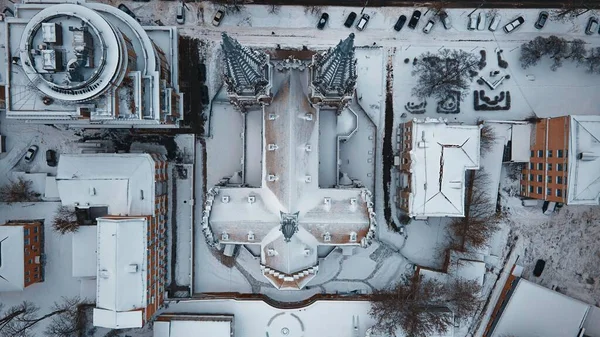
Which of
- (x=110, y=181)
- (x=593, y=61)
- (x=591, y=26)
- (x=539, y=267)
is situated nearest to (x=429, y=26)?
(x=591, y=26)

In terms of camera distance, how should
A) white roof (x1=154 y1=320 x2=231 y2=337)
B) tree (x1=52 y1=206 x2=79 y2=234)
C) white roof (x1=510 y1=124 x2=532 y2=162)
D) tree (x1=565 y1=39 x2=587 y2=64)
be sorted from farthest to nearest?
tree (x1=565 y1=39 x2=587 y2=64), white roof (x1=510 y1=124 x2=532 y2=162), tree (x1=52 y1=206 x2=79 y2=234), white roof (x1=154 y1=320 x2=231 y2=337)

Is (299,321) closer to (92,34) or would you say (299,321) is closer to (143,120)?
(143,120)

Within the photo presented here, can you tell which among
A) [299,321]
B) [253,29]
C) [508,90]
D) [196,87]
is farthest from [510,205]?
[196,87]

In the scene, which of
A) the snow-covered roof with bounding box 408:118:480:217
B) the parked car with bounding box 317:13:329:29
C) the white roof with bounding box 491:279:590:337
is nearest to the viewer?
the snow-covered roof with bounding box 408:118:480:217

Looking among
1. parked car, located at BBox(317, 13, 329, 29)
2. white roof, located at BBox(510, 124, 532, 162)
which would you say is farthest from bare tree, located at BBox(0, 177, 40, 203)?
white roof, located at BBox(510, 124, 532, 162)

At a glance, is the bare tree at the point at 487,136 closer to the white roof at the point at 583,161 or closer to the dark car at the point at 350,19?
the white roof at the point at 583,161

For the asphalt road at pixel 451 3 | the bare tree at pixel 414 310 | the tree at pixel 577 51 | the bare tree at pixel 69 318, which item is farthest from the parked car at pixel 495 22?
the bare tree at pixel 69 318

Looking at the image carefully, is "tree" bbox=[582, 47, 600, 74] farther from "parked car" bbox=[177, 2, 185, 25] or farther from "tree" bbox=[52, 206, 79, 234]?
"tree" bbox=[52, 206, 79, 234]

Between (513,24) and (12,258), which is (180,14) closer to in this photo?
(12,258)
